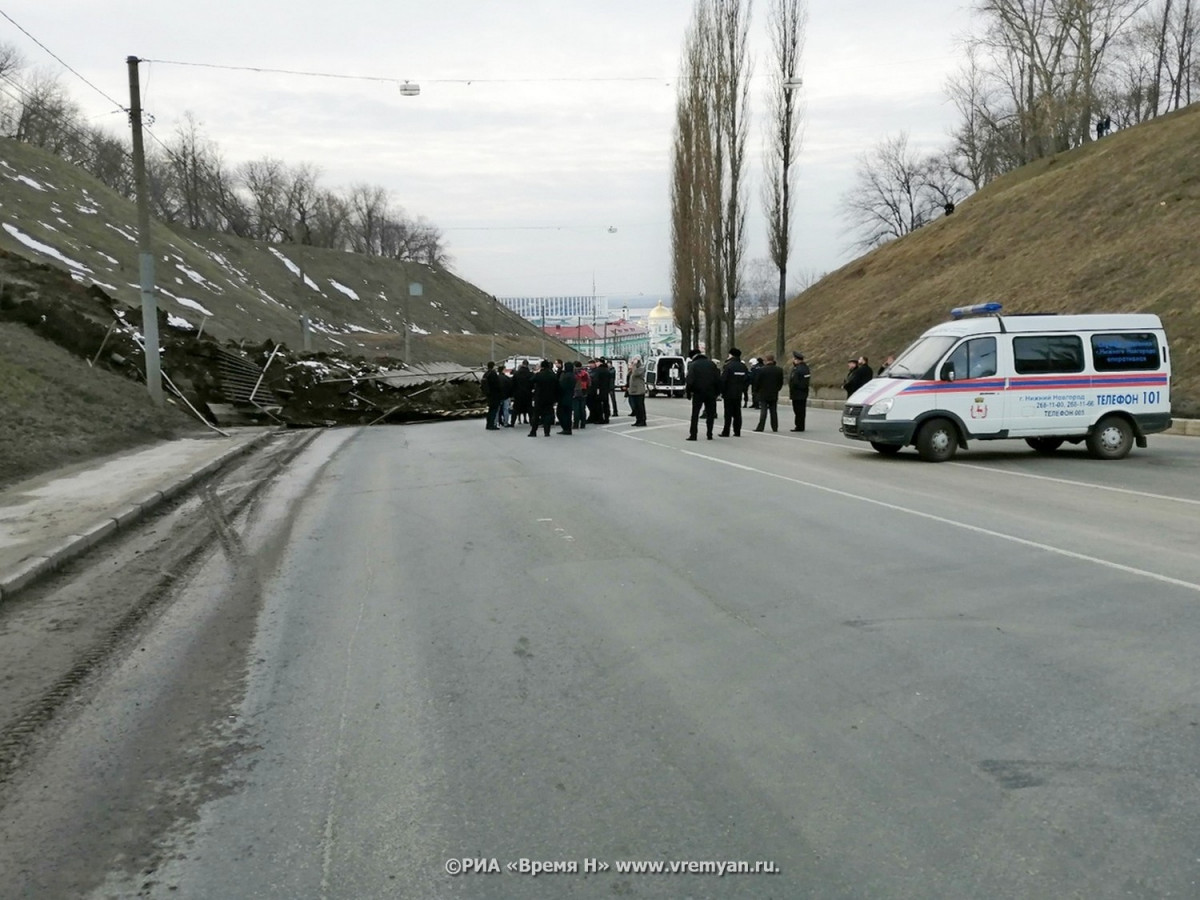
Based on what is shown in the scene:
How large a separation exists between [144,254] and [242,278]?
74046 millimetres

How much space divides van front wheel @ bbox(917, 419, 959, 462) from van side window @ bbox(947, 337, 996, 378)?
0.80 m

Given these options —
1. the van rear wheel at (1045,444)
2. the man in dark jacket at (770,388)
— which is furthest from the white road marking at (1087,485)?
the man in dark jacket at (770,388)

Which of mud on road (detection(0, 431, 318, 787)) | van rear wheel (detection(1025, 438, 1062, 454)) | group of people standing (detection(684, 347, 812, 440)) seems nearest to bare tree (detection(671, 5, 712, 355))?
group of people standing (detection(684, 347, 812, 440))

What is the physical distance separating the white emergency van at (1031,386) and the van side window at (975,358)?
0.02 meters

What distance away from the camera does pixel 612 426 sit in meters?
26.4

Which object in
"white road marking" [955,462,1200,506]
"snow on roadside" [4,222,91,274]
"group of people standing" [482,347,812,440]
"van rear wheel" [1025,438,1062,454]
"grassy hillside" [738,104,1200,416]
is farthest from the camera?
"snow on roadside" [4,222,91,274]

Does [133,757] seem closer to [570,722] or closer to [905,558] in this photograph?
[570,722]

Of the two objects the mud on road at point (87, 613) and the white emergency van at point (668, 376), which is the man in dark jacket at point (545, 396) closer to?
the mud on road at point (87, 613)

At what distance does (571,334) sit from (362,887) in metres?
184

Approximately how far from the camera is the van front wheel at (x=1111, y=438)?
16.0 meters

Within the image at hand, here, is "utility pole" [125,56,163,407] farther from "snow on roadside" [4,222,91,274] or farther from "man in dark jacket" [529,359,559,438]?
"snow on roadside" [4,222,91,274]

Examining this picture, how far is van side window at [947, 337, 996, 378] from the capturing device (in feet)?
51.8

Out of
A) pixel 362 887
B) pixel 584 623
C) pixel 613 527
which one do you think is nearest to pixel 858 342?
pixel 613 527

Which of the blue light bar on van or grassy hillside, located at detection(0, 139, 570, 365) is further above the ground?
grassy hillside, located at detection(0, 139, 570, 365)
